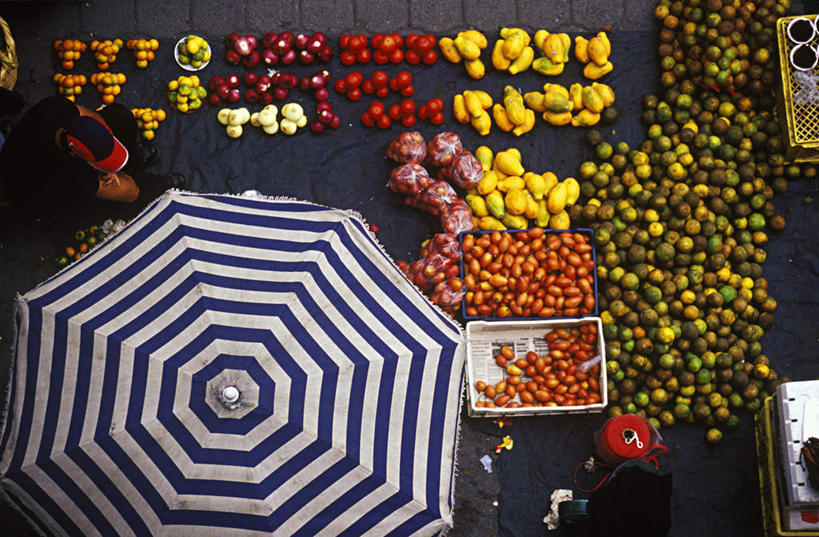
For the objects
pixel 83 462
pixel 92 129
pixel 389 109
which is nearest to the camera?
pixel 83 462

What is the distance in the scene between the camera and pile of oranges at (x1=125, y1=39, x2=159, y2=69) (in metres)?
5.37

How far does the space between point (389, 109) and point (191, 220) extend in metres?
2.27

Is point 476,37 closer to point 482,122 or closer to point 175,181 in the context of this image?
point 482,122

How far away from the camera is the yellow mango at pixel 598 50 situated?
17.1 feet

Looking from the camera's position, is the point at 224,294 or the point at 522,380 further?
the point at 522,380

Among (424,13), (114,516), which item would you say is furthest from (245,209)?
(424,13)

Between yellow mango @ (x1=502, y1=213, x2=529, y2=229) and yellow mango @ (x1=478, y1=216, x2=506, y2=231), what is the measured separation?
46 millimetres

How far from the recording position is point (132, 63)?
215 inches

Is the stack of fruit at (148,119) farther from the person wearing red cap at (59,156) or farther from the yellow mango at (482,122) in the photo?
the yellow mango at (482,122)

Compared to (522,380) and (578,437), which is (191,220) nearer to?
(522,380)

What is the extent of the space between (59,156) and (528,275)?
3.29 m

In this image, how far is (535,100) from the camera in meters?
5.30

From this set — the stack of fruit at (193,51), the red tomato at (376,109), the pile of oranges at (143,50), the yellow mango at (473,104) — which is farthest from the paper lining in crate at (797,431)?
the pile of oranges at (143,50)

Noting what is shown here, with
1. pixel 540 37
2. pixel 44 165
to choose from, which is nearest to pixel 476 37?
pixel 540 37
